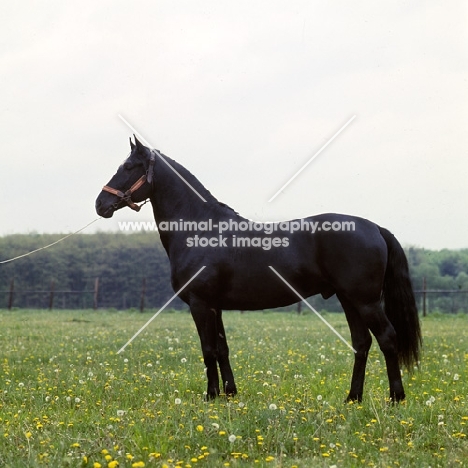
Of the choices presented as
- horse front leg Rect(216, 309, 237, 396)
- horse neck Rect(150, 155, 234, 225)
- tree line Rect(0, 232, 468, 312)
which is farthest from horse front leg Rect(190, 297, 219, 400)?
tree line Rect(0, 232, 468, 312)

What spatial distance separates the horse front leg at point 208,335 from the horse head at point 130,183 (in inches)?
56.6

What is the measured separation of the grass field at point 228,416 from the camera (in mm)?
4188

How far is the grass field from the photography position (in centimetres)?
419

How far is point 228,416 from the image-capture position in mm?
5062

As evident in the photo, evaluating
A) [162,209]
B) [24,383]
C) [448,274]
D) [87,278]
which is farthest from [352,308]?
[448,274]

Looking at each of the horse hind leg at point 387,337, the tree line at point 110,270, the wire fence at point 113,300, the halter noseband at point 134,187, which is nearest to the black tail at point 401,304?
the horse hind leg at point 387,337

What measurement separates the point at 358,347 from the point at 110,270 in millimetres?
39422

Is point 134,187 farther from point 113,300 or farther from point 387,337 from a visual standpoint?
point 113,300

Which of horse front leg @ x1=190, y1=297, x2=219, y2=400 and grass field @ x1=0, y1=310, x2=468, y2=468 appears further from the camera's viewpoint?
horse front leg @ x1=190, y1=297, x2=219, y2=400

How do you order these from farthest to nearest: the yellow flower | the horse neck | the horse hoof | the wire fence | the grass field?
the wire fence → the horse neck → the horse hoof → the grass field → the yellow flower

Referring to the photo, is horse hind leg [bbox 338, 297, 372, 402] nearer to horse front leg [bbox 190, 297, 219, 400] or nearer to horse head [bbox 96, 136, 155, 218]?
horse front leg [bbox 190, 297, 219, 400]

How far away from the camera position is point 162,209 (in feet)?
23.0

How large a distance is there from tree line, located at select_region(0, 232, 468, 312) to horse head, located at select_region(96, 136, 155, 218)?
34.3 meters

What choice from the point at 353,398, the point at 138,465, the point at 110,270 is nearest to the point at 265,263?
the point at 353,398
